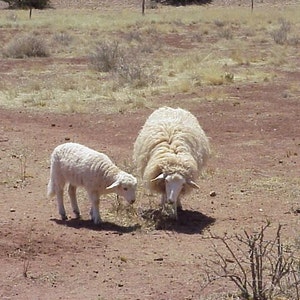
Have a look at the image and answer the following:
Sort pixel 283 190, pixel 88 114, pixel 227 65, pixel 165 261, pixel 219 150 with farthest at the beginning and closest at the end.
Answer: pixel 227 65, pixel 88 114, pixel 219 150, pixel 283 190, pixel 165 261

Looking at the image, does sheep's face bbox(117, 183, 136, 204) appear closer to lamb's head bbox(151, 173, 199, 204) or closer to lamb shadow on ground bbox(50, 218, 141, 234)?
lamb shadow on ground bbox(50, 218, 141, 234)

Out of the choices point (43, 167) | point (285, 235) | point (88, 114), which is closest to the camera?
point (285, 235)

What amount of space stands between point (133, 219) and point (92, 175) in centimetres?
84

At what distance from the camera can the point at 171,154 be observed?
11.7 m

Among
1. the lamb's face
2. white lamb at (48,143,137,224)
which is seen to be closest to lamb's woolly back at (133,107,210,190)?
the lamb's face

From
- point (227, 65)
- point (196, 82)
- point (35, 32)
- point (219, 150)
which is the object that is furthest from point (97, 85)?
point (35, 32)

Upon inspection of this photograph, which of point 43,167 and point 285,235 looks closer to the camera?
point 285,235

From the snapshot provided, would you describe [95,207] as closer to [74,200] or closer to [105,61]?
[74,200]

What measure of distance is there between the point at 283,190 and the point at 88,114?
336 inches

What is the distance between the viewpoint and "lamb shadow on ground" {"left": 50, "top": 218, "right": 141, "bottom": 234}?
11.0 m

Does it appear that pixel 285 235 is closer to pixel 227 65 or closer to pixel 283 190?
pixel 283 190

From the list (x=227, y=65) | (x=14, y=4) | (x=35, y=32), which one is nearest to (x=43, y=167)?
(x=227, y=65)

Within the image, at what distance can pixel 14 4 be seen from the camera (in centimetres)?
7912

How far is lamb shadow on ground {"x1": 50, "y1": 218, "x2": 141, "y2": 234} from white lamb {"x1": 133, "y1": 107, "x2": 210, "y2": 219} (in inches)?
26.5
